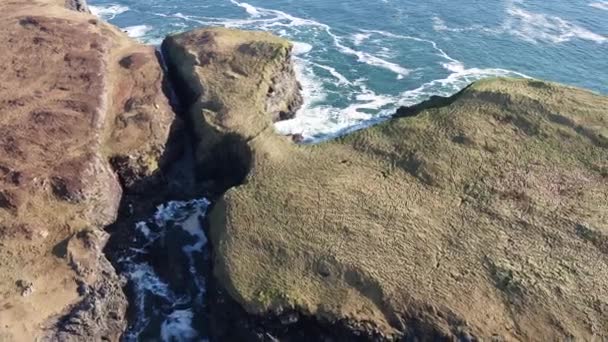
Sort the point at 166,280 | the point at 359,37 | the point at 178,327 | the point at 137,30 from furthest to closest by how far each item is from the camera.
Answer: the point at 137,30 → the point at 359,37 → the point at 166,280 → the point at 178,327

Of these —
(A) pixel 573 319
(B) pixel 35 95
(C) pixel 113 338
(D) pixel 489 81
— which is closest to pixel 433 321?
(A) pixel 573 319

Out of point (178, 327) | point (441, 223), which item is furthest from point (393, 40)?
point (178, 327)

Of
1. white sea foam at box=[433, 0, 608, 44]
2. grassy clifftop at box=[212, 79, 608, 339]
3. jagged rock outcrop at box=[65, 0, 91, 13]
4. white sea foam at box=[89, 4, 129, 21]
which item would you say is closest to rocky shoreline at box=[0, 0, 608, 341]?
grassy clifftop at box=[212, 79, 608, 339]

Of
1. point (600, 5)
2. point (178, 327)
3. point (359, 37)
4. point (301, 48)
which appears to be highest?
point (600, 5)

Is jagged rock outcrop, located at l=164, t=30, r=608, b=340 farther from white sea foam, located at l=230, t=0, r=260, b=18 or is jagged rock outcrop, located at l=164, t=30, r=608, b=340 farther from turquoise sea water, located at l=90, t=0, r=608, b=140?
white sea foam, located at l=230, t=0, r=260, b=18

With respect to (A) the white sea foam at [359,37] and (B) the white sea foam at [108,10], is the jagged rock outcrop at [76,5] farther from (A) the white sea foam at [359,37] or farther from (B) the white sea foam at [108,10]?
(A) the white sea foam at [359,37]

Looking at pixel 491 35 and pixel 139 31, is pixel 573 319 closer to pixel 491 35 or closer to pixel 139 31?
pixel 491 35

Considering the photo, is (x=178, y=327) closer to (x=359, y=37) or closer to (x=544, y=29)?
(x=359, y=37)
